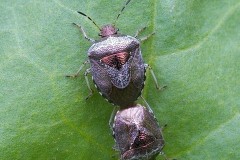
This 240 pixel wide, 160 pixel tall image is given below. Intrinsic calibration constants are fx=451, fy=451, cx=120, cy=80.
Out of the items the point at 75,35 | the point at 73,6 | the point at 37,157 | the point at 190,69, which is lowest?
the point at 37,157

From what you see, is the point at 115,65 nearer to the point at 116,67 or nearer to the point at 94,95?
the point at 116,67

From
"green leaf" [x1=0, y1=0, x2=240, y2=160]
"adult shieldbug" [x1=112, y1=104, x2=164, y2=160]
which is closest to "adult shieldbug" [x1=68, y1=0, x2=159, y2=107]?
"green leaf" [x1=0, y1=0, x2=240, y2=160]

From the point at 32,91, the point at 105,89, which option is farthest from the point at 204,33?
the point at 32,91

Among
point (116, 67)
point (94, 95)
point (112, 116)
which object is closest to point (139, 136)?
point (112, 116)

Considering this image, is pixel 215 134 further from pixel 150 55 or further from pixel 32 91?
pixel 32 91

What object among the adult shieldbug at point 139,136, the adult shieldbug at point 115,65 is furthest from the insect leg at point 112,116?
the adult shieldbug at point 115,65

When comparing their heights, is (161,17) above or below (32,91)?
above
